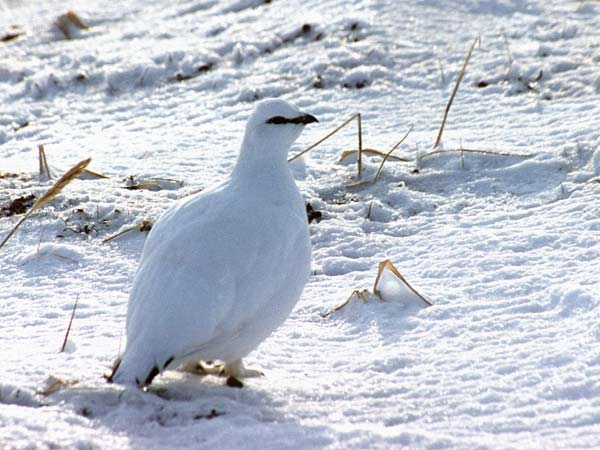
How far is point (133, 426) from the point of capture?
2.61m

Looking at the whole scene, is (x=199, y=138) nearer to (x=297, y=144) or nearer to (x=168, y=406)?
(x=297, y=144)

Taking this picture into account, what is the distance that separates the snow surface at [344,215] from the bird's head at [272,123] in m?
0.70

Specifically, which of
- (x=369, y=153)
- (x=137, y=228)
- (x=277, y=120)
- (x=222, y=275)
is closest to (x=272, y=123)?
(x=277, y=120)

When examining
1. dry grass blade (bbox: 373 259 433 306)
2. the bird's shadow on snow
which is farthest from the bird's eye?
the bird's shadow on snow

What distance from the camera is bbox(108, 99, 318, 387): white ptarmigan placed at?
2.69 meters

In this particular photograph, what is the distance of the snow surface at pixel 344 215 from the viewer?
2701 mm

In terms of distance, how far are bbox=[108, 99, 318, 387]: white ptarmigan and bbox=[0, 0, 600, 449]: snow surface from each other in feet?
0.49

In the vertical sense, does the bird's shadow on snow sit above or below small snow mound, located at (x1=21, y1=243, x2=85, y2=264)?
below

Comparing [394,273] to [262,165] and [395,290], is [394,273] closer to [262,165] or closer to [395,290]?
[395,290]

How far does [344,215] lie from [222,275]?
5.78 feet

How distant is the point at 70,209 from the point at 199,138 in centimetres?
121

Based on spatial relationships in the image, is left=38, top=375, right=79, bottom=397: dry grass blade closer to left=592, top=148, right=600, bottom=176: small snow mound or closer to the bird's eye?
the bird's eye

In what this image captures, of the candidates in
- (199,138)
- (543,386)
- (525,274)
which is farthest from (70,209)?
(543,386)

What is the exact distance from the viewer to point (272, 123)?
328 cm
